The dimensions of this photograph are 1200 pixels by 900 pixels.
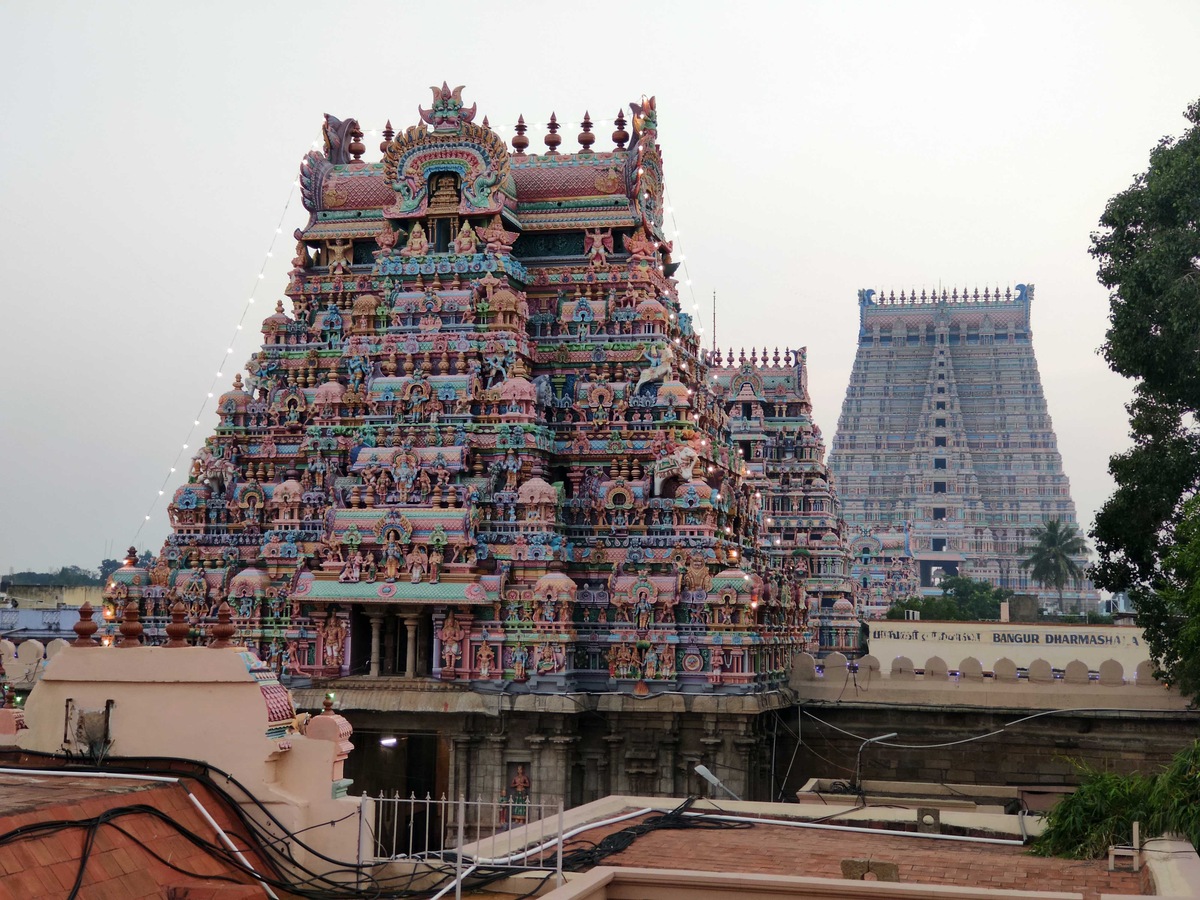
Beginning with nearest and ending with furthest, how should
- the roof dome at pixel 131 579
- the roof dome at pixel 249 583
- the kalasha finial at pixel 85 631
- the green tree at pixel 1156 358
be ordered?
1. the kalasha finial at pixel 85 631
2. the green tree at pixel 1156 358
3. the roof dome at pixel 249 583
4. the roof dome at pixel 131 579

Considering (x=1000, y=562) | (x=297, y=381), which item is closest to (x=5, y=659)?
(x=297, y=381)

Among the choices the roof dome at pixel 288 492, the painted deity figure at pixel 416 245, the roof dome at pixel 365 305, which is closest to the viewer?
the roof dome at pixel 288 492

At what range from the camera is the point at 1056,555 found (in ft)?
326

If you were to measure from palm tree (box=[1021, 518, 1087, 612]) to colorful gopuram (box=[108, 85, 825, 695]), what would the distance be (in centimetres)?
6761

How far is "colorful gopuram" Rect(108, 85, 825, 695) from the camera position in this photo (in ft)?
100

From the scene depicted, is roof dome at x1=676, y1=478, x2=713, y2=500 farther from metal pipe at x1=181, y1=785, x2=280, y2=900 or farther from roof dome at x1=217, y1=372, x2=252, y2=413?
metal pipe at x1=181, y1=785, x2=280, y2=900

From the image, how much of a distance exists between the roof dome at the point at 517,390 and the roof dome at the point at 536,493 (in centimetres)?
198

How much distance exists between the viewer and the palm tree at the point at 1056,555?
9975cm

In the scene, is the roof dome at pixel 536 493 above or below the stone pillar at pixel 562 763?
above

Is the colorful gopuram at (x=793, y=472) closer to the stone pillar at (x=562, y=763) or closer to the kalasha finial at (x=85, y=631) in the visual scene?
the stone pillar at (x=562, y=763)

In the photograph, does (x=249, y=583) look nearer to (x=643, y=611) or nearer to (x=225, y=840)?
Result: (x=643, y=611)

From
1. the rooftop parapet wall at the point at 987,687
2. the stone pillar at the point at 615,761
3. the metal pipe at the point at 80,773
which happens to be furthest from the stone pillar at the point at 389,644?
the metal pipe at the point at 80,773

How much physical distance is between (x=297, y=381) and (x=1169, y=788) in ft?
80.9

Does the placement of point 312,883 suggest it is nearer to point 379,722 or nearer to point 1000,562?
point 379,722
